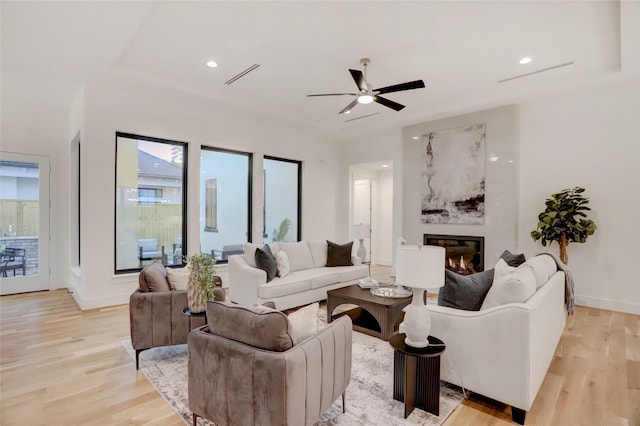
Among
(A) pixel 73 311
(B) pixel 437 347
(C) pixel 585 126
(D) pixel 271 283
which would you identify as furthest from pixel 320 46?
(A) pixel 73 311

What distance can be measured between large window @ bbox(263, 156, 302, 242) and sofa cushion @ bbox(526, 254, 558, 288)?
486 centimetres

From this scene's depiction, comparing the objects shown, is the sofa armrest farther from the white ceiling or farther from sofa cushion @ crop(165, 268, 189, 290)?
the white ceiling

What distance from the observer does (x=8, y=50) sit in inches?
140

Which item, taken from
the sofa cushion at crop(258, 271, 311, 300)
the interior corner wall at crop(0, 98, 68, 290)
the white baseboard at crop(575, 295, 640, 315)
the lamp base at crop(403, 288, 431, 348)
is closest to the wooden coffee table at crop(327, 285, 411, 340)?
the sofa cushion at crop(258, 271, 311, 300)

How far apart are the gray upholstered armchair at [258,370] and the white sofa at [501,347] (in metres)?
0.92

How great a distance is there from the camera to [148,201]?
5137 mm

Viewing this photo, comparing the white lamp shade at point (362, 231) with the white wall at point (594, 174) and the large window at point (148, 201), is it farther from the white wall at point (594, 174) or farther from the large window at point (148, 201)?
the large window at point (148, 201)

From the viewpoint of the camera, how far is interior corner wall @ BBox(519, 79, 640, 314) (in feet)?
14.5

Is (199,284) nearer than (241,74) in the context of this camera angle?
Yes

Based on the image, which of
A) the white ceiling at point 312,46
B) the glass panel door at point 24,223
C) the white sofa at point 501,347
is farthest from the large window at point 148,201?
the white sofa at point 501,347

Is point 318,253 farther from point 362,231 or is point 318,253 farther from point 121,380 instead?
point 121,380

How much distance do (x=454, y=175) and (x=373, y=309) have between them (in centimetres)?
354

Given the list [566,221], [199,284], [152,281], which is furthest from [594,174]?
[152,281]

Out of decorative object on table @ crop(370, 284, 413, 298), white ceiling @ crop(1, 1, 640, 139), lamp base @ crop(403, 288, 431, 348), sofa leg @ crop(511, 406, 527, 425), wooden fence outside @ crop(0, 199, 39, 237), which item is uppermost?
white ceiling @ crop(1, 1, 640, 139)
